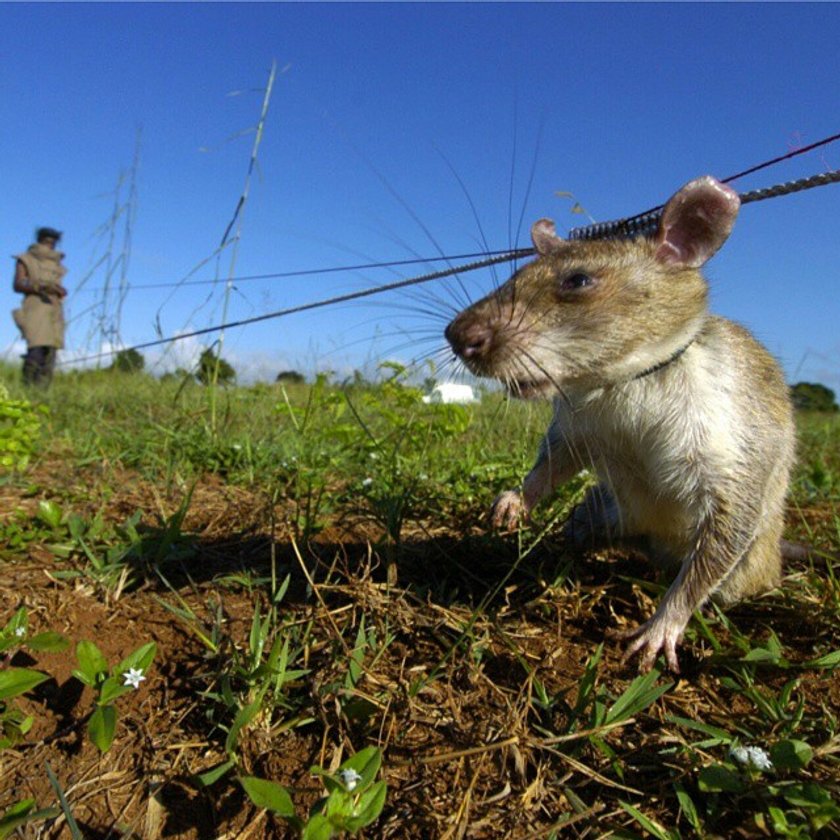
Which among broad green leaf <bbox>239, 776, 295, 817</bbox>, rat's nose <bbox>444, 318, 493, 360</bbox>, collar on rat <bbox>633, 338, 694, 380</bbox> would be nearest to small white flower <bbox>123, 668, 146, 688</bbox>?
broad green leaf <bbox>239, 776, 295, 817</bbox>

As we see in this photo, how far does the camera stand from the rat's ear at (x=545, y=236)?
Answer: 7.33 ft

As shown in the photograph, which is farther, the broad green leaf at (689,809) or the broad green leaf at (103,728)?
the broad green leaf at (103,728)

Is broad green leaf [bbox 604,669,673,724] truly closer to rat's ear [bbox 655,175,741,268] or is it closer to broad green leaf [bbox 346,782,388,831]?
broad green leaf [bbox 346,782,388,831]

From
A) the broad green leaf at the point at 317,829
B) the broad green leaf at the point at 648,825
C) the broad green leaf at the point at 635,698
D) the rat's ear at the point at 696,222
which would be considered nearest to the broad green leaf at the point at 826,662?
the broad green leaf at the point at 635,698

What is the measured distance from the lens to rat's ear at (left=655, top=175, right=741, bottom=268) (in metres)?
1.77

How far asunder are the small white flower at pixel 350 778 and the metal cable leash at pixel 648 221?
5.26 ft

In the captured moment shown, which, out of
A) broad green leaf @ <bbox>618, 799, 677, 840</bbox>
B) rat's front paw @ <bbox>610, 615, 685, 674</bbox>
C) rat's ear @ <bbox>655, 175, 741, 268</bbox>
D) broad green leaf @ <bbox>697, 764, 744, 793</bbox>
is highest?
rat's ear @ <bbox>655, 175, 741, 268</bbox>

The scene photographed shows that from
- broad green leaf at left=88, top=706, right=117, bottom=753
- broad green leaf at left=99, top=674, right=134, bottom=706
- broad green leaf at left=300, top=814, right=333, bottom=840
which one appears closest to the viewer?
broad green leaf at left=300, top=814, right=333, bottom=840

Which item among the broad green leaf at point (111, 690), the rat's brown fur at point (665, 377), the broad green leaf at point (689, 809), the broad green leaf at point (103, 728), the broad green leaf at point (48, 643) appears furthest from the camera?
the rat's brown fur at point (665, 377)

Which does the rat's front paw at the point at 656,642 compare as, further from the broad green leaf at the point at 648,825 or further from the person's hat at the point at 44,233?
the person's hat at the point at 44,233

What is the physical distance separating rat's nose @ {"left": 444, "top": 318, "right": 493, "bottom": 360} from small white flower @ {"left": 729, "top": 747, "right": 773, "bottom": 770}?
1.09m

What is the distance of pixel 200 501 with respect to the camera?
2965 mm

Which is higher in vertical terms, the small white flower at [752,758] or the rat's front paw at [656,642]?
the rat's front paw at [656,642]

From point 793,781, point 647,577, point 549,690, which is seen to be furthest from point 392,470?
Answer: point 793,781
